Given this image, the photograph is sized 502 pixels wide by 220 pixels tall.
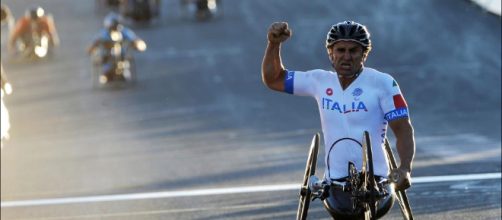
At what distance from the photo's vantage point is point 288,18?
139 feet

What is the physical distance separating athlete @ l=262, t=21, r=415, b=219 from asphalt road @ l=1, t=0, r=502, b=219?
158 inches

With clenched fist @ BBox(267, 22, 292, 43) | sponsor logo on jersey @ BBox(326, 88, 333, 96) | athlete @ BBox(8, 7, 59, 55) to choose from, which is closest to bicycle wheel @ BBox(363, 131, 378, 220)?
sponsor logo on jersey @ BBox(326, 88, 333, 96)

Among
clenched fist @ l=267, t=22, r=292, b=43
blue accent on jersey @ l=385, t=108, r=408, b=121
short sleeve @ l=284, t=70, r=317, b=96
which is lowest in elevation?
blue accent on jersey @ l=385, t=108, r=408, b=121

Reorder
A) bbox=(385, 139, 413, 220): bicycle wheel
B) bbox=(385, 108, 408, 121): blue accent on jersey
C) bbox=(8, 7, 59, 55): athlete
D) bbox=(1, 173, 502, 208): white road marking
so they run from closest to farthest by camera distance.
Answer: bbox=(385, 108, 408, 121): blue accent on jersey, bbox=(385, 139, 413, 220): bicycle wheel, bbox=(1, 173, 502, 208): white road marking, bbox=(8, 7, 59, 55): athlete

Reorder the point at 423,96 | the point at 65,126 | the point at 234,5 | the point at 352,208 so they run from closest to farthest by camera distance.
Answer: the point at 352,208 < the point at 65,126 < the point at 423,96 < the point at 234,5

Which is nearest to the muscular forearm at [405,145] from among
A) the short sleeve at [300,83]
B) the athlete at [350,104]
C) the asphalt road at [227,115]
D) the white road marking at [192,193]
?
the athlete at [350,104]

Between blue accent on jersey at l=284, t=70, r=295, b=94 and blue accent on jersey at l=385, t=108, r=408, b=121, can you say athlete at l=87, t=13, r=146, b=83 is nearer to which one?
blue accent on jersey at l=284, t=70, r=295, b=94

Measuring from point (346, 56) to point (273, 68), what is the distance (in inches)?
26.9

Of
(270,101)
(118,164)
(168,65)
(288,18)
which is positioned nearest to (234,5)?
(288,18)

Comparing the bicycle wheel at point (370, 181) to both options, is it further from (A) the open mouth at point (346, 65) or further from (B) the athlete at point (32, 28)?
(B) the athlete at point (32, 28)

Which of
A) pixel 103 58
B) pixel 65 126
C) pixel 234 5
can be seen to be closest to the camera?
pixel 65 126

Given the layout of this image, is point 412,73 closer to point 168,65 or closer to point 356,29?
point 168,65

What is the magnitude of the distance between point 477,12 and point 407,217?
2629cm

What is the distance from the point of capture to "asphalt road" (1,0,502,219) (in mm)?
15251
